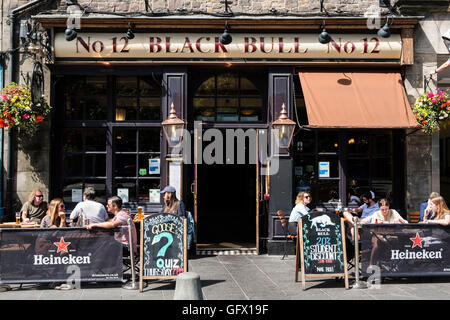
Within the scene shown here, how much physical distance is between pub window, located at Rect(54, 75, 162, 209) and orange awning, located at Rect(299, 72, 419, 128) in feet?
11.8

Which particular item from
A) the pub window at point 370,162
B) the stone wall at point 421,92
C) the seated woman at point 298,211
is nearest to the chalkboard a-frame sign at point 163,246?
the seated woman at point 298,211

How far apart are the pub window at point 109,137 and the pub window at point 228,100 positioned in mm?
1020

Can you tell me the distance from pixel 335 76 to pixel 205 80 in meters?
3.04

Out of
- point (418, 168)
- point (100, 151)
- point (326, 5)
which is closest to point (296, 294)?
point (418, 168)

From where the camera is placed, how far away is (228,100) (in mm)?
10953

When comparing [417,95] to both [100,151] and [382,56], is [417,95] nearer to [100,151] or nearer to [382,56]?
[382,56]

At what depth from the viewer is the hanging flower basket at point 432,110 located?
9883 mm

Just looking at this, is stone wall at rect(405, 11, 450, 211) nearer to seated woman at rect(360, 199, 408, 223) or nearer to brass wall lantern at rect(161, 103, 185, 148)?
seated woman at rect(360, 199, 408, 223)

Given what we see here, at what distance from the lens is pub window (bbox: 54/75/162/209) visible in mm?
10641

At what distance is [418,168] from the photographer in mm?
10586

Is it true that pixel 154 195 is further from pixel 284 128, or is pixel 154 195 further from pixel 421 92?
pixel 421 92

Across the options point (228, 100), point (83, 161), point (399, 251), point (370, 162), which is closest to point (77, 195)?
point (83, 161)

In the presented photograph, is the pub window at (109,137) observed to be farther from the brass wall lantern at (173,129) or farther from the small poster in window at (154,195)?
the brass wall lantern at (173,129)

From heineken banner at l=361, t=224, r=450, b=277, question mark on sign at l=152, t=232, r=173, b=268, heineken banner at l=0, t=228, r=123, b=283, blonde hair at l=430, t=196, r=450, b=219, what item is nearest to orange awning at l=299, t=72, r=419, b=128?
blonde hair at l=430, t=196, r=450, b=219
